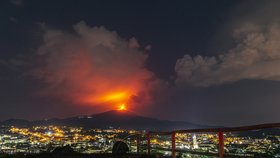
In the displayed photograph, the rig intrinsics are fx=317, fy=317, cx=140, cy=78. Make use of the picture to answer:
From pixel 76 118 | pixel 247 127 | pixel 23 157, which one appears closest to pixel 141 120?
pixel 76 118

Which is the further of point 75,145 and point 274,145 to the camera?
point 75,145

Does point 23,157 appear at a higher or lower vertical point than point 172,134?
lower

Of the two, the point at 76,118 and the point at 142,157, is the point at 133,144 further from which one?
the point at 76,118

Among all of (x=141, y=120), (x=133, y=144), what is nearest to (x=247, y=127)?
(x=133, y=144)

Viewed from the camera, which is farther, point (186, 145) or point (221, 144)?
point (186, 145)

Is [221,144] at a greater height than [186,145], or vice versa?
[221,144]

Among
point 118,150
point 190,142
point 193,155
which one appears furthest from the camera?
point 118,150

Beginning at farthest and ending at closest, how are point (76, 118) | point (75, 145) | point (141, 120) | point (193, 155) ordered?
point (141, 120), point (76, 118), point (75, 145), point (193, 155)

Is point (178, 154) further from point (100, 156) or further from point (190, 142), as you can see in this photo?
point (100, 156)

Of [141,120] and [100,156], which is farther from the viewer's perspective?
[141,120]
